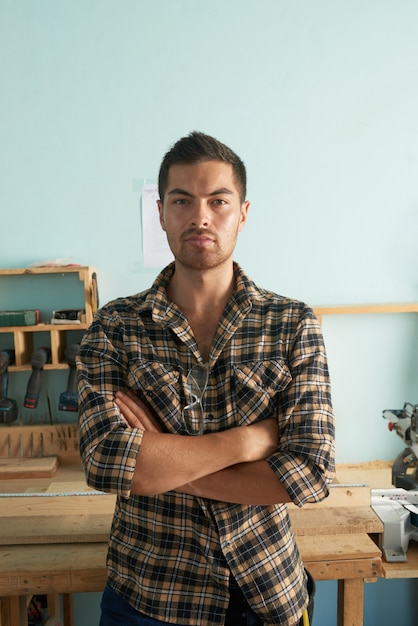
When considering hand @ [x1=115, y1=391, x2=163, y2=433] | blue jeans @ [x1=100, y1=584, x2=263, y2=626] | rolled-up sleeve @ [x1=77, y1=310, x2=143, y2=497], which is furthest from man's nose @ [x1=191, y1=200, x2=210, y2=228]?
blue jeans @ [x1=100, y1=584, x2=263, y2=626]

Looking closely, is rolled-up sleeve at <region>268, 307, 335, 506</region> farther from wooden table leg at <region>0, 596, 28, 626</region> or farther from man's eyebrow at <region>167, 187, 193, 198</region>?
wooden table leg at <region>0, 596, 28, 626</region>

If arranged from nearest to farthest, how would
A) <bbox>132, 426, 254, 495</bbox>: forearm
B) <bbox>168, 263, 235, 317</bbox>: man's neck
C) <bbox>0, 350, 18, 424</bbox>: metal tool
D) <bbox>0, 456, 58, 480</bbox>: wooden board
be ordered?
<bbox>132, 426, 254, 495</bbox>: forearm → <bbox>168, 263, 235, 317</bbox>: man's neck → <bbox>0, 456, 58, 480</bbox>: wooden board → <bbox>0, 350, 18, 424</bbox>: metal tool

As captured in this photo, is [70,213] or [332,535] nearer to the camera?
[332,535]

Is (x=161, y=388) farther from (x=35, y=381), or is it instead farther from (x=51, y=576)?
(x=35, y=381)

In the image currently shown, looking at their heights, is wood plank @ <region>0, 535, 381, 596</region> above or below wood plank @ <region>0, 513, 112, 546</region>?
below

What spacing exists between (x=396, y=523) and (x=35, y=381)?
70.5 inches

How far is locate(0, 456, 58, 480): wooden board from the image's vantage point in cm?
260

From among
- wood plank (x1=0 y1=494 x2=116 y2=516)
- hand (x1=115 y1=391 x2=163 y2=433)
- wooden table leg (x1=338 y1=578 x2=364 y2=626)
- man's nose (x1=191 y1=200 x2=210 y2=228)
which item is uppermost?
man's nose (x1=191 y1=200 x2=210 y2=228)

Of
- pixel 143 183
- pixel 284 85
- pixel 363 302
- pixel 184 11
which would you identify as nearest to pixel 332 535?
pixel 363 302

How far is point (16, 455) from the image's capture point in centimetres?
278

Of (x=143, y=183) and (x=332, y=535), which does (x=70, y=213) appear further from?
(x=332, y=535)

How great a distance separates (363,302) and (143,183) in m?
1.35

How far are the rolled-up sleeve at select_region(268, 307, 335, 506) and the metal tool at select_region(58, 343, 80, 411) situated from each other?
4.86 ft

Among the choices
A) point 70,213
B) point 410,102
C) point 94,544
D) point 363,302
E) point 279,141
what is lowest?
point 94,544
